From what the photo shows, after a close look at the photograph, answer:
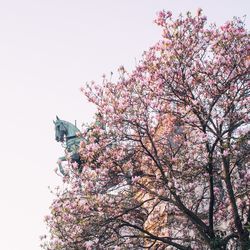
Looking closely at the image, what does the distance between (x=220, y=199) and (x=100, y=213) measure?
5.75 m

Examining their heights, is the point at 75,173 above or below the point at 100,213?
above

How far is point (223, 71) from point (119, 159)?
4678 mm

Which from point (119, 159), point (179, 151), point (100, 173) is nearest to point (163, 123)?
point (179, 151)

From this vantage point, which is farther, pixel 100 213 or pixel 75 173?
pixel 75 173

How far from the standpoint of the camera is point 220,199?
1478cm

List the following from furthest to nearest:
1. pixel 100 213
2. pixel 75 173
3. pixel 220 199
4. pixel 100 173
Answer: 1. pixel 220 199
2. pixel 75 173
3. pixel 100 173
4. pixel 100 213

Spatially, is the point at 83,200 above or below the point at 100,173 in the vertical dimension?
below

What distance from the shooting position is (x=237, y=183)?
13.5m

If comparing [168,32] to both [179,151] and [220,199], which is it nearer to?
[179,151]

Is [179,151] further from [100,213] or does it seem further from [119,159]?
[100,213]

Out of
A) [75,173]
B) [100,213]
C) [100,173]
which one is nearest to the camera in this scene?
[100,213]

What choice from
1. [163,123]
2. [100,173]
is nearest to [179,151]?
[163,123]

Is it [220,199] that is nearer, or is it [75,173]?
[75,173]

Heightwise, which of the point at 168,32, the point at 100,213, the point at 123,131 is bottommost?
the point at 100,213
